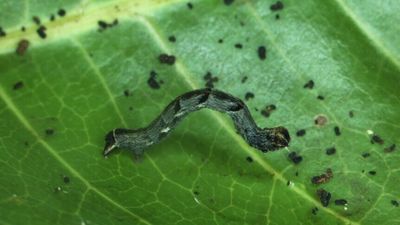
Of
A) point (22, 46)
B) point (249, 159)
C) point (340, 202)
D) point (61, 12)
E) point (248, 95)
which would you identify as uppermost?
point (61, 12)

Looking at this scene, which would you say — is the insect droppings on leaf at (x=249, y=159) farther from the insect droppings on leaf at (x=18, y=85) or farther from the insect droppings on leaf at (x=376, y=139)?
the insect droppings on leaf at (x=18, y=85)

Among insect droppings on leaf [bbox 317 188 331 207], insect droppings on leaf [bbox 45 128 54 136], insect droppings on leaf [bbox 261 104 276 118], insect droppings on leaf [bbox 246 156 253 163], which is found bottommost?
insect droppings on leaf [bbox 317 188 331 207]

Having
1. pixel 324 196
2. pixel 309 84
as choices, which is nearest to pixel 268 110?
pixel 309 84

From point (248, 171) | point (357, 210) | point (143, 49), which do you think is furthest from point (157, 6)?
point (357, 210)

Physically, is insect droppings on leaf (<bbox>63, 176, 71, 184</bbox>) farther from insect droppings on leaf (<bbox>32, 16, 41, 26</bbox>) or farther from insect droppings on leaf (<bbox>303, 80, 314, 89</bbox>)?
insect droppings on leaf (<bbox>303, 80, 314, 89</bbox>)

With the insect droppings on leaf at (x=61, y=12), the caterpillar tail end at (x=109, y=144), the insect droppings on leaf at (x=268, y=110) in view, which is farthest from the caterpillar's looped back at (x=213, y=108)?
the insect droppings on leaf at (x=61, y=12)

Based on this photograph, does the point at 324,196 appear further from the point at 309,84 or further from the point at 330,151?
the point at 309,84

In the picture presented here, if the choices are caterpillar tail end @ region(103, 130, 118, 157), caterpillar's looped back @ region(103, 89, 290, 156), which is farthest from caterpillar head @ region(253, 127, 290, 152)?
caterpillar tail end @ region(103, 130, 118, 157)
